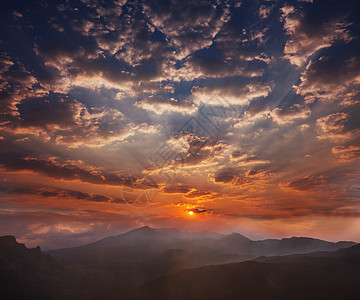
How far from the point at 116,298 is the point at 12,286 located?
300ft

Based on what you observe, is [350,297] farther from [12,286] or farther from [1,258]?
[1,258]

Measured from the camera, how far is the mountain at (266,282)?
10125 centimetres

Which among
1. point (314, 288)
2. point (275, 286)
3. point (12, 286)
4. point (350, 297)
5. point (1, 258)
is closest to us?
point (350, 297)

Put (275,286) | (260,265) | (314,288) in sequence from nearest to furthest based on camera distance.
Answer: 1. (314,288)
2. (275,286)
3. (260,265)

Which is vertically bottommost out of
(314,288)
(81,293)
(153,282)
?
(81,293)

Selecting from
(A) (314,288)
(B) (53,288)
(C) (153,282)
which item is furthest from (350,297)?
(B) (53,288)

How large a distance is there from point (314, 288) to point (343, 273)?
1578 inches

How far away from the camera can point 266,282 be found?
11794cm

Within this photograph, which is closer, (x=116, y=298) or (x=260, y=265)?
(x=260, y=265)

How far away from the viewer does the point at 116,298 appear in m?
146

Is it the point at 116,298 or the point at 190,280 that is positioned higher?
the point at 190,280

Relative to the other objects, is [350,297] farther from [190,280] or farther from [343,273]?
[190,280]

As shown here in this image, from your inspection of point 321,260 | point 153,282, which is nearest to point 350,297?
point 321,260

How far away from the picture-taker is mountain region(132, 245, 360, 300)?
101250mm
